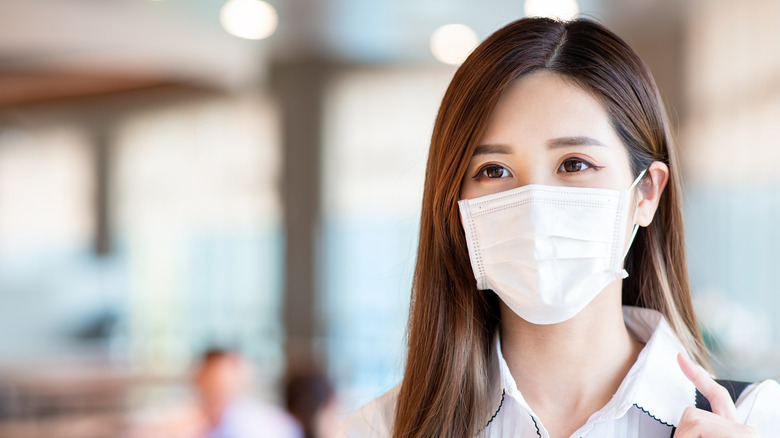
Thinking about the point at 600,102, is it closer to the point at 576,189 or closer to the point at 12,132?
the point at 576,189

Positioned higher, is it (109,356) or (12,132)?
(12,132)

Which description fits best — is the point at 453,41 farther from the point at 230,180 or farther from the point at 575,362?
the point at 575,362

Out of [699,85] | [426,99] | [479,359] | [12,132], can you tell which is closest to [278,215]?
[426,99]

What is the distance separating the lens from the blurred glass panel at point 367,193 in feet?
25.2

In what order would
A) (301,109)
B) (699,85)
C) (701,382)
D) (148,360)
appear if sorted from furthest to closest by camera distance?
1. (148,360)
2. (301,109)
3. (699,85)
4. (701,382)

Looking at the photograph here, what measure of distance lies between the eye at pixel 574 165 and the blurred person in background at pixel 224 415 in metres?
2.78

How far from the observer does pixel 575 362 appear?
3.99ft

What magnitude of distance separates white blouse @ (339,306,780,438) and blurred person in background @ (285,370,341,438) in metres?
2.79

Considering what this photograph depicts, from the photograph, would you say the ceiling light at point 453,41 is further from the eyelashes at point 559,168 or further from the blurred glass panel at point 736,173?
the eyelashes at point 559,168

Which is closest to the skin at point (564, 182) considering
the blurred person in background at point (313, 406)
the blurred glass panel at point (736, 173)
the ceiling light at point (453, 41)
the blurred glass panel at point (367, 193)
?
the blurred person in background at point (313, 406)

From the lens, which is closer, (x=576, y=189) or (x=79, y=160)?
(x=576, y=189)

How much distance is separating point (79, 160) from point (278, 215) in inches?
108

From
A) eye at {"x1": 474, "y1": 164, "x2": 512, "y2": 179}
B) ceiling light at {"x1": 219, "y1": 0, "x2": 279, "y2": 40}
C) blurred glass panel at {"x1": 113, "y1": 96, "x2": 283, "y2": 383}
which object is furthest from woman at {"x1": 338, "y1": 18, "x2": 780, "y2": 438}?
blurred glass panel at {"x1": 113, "y1": 96, "x2": 283, "y2": 383}

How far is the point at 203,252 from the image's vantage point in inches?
331
